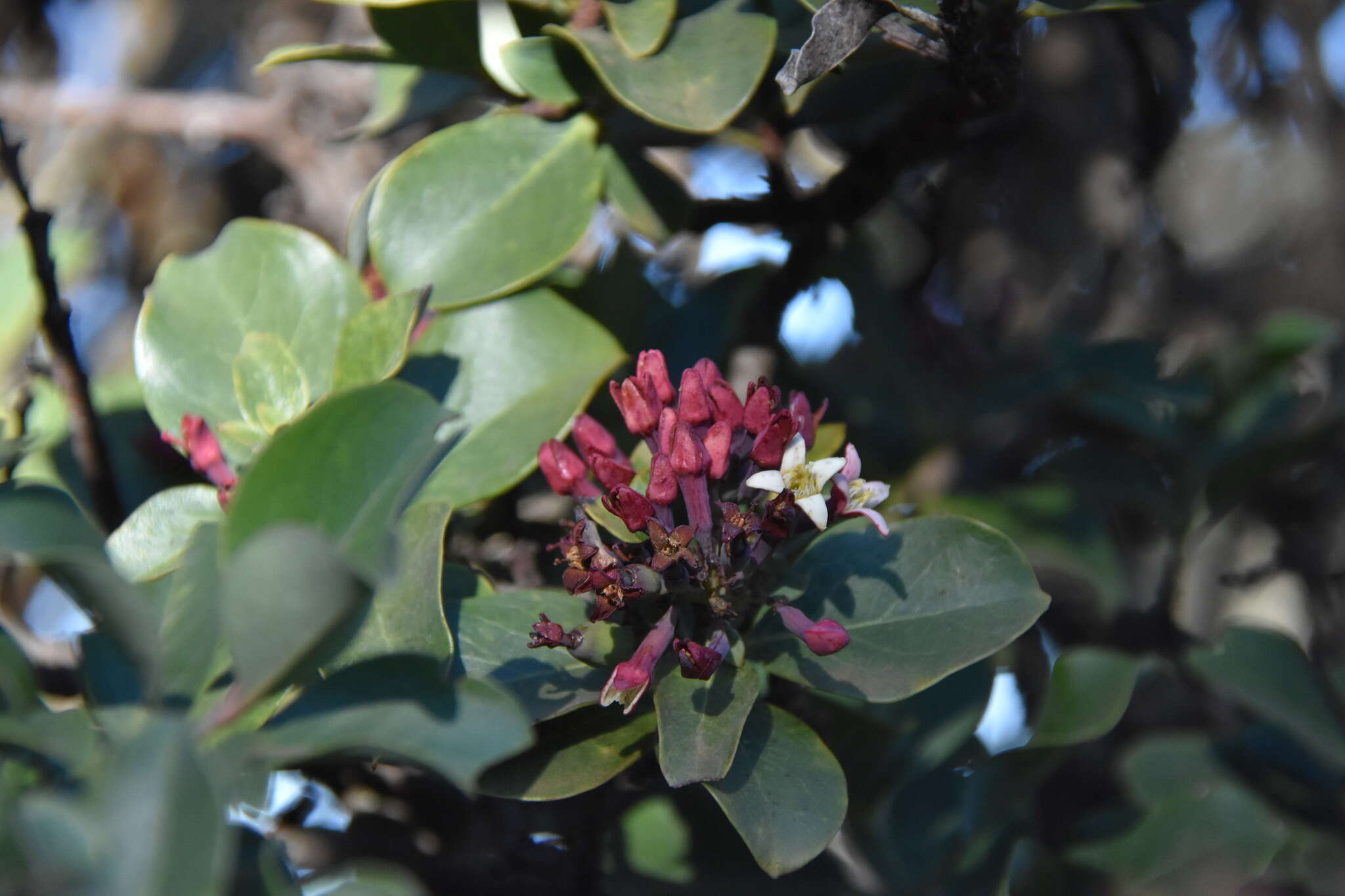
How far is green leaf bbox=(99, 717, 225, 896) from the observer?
0.41m

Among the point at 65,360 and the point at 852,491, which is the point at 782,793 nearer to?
the point at 852,491

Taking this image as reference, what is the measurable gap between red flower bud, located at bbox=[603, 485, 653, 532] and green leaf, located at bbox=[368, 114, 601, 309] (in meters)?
0.29

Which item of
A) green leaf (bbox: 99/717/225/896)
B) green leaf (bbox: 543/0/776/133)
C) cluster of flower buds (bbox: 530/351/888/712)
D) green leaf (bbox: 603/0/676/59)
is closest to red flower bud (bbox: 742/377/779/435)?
cluster of flower buds (bbox: 530/351/888/712)

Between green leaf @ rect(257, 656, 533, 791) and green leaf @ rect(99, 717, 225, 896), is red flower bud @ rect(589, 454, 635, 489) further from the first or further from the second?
green leaf @ rect(99, 717, 225, 896)

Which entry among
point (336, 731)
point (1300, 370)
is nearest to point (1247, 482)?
point (1300, 370)

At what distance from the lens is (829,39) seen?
2.49 feet

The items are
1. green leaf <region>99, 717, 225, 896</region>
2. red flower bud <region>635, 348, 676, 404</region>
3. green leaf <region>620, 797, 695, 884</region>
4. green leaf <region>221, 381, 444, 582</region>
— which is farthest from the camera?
green leaf <region>620, 797, 695, 884</region>

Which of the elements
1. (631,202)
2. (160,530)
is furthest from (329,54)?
(160,530)

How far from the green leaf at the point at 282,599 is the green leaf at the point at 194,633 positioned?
77 mm

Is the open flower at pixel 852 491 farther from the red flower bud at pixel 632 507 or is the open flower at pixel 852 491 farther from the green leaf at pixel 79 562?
the green leaf at pixel 79 562

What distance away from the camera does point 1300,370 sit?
62.0 inches

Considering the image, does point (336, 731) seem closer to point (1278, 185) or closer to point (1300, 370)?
point (1300, 370)

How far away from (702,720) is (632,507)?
0.48ft

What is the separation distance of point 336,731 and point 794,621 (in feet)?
1.02
